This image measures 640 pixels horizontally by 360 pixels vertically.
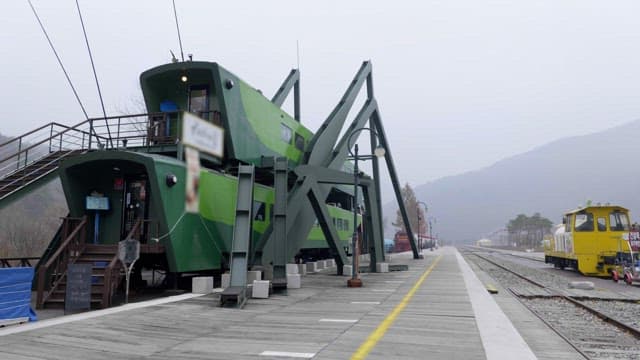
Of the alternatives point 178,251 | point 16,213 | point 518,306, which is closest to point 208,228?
point 178,251

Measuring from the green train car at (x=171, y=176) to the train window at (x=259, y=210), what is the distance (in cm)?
5

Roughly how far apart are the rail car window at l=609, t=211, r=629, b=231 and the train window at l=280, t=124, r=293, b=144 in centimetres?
1875

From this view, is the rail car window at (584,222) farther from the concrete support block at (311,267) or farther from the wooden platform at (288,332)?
the concrete support block at (311,267)

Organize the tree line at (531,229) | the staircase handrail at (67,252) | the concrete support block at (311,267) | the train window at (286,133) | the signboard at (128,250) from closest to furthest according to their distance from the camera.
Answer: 1. the signboard at (128,250)
2. the staircase handrail at (67,252)
3. the train window at (286,133)
4. the concrete support block at (311,267)
5. the tree line at (531,229)

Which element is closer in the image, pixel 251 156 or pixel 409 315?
pixel 409 315

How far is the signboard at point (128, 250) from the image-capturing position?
1264 centimetres

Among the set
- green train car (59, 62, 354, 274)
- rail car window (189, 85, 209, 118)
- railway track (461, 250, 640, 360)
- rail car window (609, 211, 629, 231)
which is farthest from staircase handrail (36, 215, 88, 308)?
rail car window (609, 211, 629, 231)

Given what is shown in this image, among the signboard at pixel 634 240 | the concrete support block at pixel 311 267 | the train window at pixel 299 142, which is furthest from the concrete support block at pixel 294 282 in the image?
the signboard at pixel 634 240

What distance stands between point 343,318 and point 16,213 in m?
49.9

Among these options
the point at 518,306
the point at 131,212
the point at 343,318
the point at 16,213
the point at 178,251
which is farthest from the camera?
the point at 16,213

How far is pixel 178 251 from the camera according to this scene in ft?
49.2

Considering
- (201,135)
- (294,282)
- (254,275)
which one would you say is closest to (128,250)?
(254,275)

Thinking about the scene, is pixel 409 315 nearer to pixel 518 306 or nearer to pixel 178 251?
pixel 518 306

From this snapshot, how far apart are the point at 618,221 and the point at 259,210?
20378 mm
